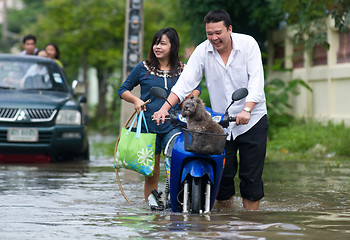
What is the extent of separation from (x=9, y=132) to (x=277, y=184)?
471cm

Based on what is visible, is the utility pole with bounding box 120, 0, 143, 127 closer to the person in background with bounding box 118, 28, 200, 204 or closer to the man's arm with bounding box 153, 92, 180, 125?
the person in background with bounding box 118, 28, 200, 204

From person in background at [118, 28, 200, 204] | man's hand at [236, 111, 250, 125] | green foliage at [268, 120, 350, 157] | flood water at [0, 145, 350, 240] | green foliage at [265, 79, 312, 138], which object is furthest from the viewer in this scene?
green foliage at [265, 79, 312, 138]

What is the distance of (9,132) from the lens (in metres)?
12.7

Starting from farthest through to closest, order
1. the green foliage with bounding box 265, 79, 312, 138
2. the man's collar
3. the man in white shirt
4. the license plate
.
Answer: the green foliage with bounding box 265, 79, 312, 138
the license plate
the man's collar
the man in white shirt

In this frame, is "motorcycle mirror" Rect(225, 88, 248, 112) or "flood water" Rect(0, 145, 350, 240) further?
"motorcycle mirror" Rect(225, 88, 248, 112)

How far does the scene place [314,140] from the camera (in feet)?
50.0

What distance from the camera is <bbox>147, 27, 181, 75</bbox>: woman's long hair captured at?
25.2 feet

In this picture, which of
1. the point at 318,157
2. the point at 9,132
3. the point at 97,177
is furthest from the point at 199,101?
the point at 318,157

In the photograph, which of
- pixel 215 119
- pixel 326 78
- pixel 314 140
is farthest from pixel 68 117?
pixel 326 78

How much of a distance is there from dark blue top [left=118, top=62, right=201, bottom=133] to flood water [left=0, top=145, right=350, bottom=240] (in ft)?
2.71

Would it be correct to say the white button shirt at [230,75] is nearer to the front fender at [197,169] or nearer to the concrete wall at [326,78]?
the front fender at [197,169]

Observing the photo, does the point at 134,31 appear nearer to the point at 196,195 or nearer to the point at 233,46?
the point at 233,46

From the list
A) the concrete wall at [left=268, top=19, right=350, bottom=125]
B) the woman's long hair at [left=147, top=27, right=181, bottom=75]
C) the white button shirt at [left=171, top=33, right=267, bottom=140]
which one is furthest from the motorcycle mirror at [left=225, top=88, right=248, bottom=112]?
the concrete wall at [left=268, top=19, right=350, bottom=125]

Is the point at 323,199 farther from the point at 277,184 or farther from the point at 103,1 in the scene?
the point at 103,1
